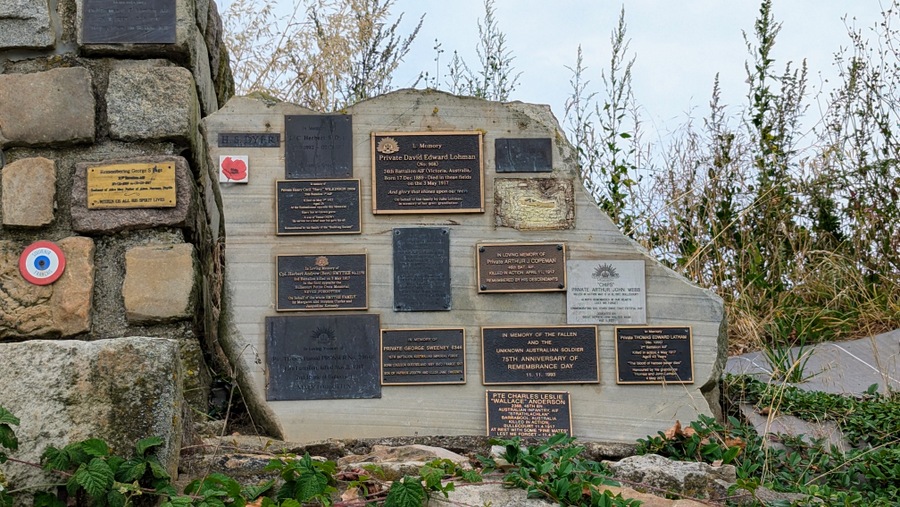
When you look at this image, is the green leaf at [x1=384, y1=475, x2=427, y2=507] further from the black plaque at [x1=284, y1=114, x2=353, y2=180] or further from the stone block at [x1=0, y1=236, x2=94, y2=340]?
the stone block at [x1=0, y1=236, x2=94, y2=340]

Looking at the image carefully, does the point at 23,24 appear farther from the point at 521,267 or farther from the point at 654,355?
the point at 654,355

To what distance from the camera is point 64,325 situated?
495 cm

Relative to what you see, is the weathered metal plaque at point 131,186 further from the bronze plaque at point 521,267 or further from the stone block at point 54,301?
the bronze plaque at point 521,267

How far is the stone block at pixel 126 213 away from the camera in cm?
502

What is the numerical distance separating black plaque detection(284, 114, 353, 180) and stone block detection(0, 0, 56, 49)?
137 centimetres

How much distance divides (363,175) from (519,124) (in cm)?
87

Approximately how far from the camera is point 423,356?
4.98 m

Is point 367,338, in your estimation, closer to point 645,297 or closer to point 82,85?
point 645,297

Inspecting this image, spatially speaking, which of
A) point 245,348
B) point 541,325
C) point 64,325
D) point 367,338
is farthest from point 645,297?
point 64,325

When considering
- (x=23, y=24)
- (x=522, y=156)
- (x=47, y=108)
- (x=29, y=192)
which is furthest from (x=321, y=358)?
(x=23, y=24)

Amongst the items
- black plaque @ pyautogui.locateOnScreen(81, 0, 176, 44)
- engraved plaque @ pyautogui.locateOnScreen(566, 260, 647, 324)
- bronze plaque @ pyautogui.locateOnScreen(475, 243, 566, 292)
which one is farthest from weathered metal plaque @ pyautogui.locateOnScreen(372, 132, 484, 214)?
black plaque @ pyautogui.locateOnScreen(81, 0, 176, 44)

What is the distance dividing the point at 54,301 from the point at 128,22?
5.00 feet

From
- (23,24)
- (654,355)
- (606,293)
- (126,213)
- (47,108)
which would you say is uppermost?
(23,24)

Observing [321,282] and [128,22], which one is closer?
[321,282]
